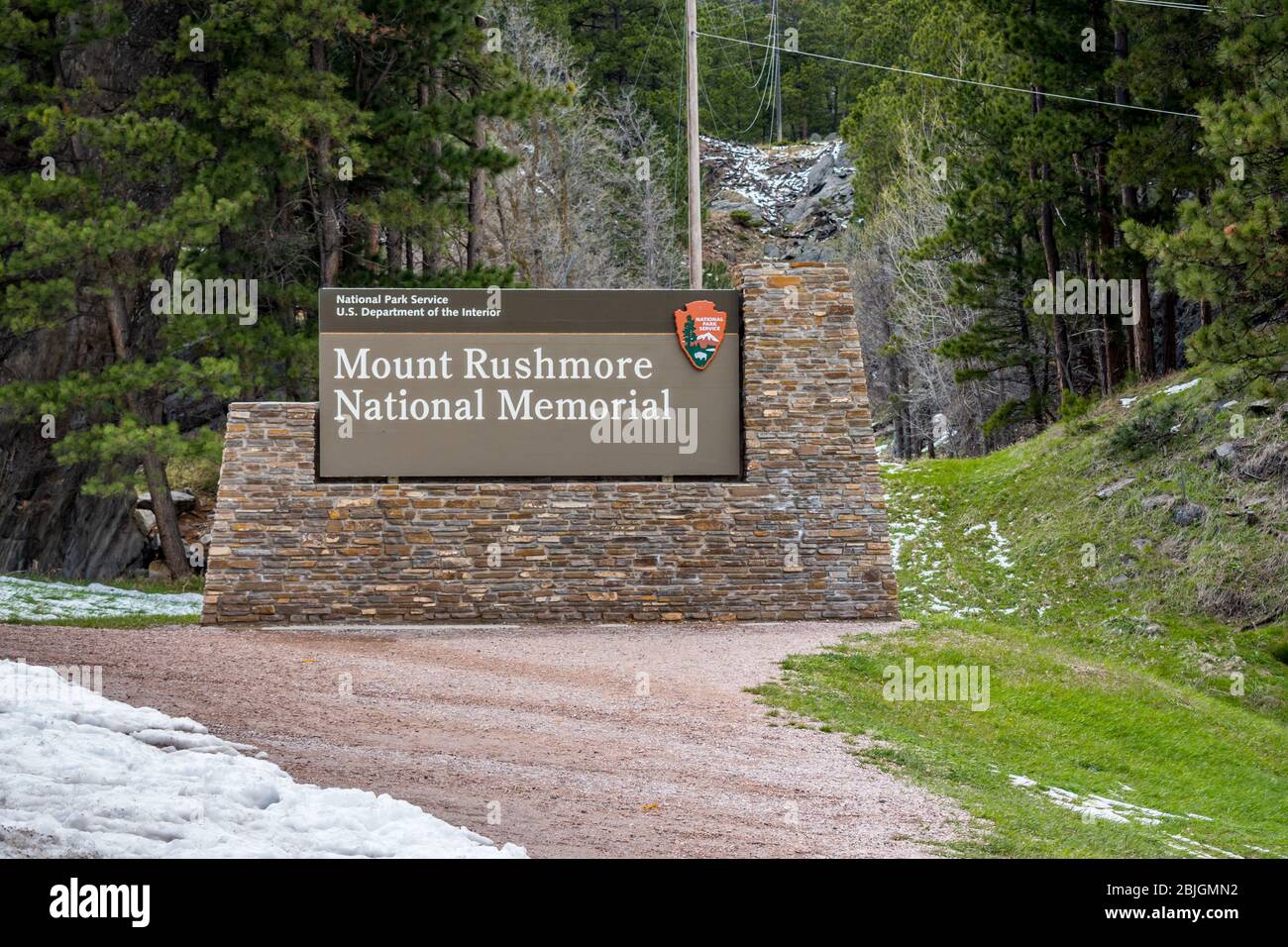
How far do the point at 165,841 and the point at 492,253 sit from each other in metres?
32.7

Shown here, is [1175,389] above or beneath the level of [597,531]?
above

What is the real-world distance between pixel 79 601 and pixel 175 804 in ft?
47.0

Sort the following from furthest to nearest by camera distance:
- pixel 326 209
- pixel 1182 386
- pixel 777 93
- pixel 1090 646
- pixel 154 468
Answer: pixel 777 93 < pixel 326 209 < pixel 1182 386 < pixel 154 468 < pixel 1090 646

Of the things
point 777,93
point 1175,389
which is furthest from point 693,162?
point 777,93

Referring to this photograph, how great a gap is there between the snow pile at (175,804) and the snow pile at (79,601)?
1000 cm

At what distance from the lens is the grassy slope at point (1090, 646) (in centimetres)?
1060

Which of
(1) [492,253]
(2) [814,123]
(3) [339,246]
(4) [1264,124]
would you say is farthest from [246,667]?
(2) [814,123]

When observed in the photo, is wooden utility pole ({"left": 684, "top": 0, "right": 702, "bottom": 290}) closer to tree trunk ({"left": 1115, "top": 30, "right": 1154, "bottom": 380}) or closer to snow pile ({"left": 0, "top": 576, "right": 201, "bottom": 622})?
tree trunk ({"left": 1115, "top": 30, "right": 1154, "bottom": 380})

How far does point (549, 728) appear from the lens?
10383 millimetres

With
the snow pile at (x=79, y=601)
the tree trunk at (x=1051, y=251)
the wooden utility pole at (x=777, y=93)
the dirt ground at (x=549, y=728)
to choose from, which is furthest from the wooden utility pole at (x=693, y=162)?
the wooden utility pole at (x=777, y=93)
